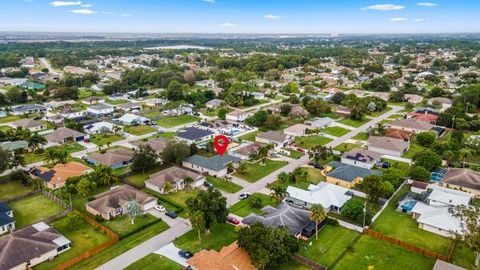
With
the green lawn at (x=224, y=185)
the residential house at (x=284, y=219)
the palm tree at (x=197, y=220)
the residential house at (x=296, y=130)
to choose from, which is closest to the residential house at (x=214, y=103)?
the residential house at (x=296, y=130)

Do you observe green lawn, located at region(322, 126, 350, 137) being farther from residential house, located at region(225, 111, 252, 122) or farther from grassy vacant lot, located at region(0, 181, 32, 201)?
grassy vacant lot, located at region(0, 181, 32, 201)

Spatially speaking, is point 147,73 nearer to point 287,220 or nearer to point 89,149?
point 89,149

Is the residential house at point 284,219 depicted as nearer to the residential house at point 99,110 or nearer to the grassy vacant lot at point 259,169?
the grassy vacant lot at point 259,169

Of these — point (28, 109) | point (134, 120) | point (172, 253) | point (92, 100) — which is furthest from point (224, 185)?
point (92, 100)

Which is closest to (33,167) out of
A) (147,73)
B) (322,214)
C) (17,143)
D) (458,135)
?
(17,143)

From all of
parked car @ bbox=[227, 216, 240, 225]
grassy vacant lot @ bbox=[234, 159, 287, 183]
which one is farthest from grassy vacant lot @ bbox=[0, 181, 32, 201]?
grassy vacant lot @ bbox=[234, 159, 287, 183]
